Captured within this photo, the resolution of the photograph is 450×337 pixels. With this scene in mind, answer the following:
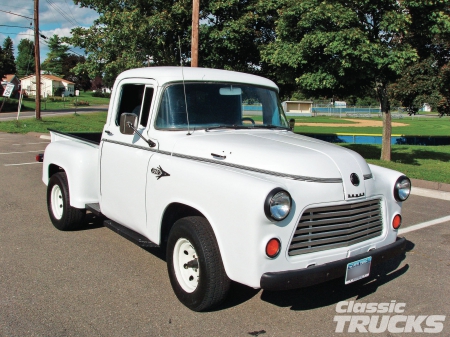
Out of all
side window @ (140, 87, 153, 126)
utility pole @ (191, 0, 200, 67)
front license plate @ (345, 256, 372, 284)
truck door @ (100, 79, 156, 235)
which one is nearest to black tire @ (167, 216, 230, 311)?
truck door @ (100, 79, 156, 235)

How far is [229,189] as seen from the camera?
358cm

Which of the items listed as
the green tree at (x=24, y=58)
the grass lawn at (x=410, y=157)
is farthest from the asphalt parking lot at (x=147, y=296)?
the green tree at (x=24, y=58)

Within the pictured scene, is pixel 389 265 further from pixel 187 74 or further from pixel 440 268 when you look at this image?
pixel 187 74

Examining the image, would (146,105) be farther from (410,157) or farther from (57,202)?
(410,157)

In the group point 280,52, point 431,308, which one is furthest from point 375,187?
point 280,52

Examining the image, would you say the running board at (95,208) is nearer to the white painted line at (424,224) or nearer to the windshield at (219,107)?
the windshield at (219,107)

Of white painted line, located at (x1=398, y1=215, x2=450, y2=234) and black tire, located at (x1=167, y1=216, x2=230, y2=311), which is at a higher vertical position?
black tire, located at (x1=167, y1=216, x2=230, y2=311)

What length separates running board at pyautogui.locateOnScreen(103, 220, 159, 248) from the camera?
14.8 feet

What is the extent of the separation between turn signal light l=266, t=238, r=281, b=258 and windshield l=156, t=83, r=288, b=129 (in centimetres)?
165

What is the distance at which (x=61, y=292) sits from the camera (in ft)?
14.3

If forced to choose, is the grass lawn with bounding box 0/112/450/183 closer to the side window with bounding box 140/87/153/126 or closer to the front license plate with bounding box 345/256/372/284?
the front license plate with bounding box 345/256/372/284

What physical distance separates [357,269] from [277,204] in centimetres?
97

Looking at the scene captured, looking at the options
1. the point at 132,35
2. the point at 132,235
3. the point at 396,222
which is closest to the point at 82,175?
the point at 132,235

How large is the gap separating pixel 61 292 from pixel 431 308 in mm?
3358
